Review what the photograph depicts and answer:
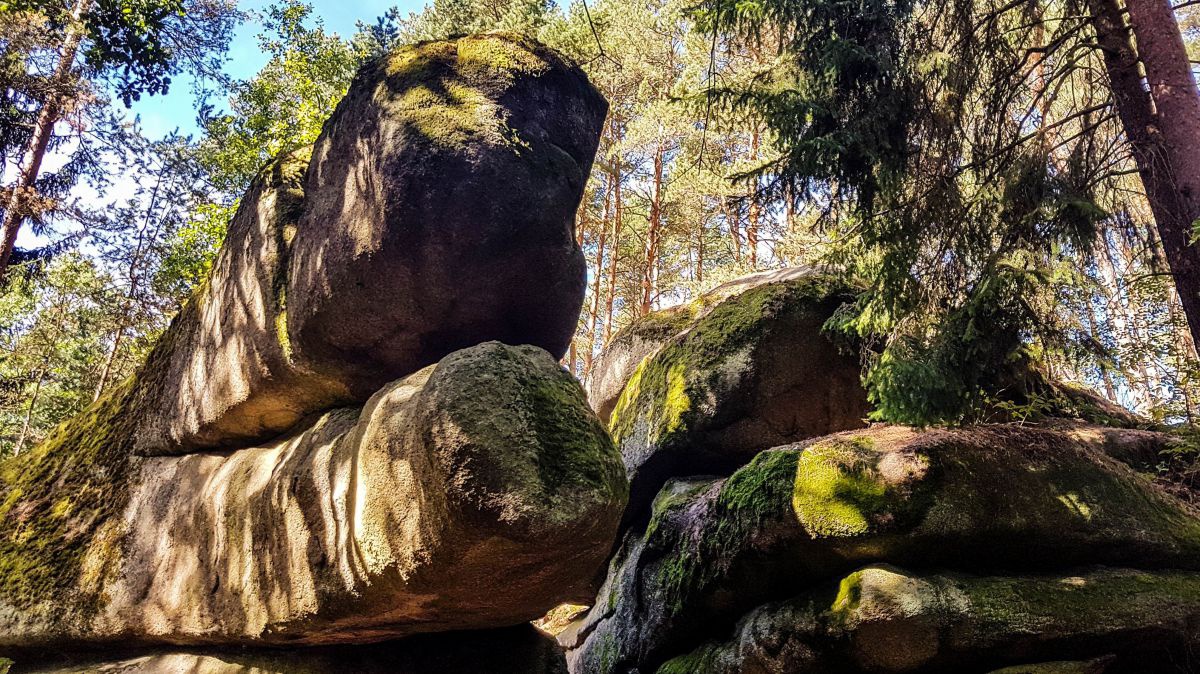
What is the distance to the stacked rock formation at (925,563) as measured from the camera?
158 inches

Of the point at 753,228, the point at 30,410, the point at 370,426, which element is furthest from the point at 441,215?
the point at 30,410

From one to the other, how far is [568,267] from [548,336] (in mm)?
660

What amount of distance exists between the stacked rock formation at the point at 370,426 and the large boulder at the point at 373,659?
0.10 feet

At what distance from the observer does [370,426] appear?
4.05 m

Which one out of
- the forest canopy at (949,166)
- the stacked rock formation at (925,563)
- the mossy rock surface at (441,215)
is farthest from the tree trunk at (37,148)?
the stacked rock formation at (925,563)

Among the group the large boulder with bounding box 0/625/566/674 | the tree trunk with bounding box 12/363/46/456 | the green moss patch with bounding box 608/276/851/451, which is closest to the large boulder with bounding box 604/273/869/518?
the green moss patch with bounding box 608/276/851/451

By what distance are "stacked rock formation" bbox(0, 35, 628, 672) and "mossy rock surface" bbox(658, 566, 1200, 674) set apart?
1860 millimetres

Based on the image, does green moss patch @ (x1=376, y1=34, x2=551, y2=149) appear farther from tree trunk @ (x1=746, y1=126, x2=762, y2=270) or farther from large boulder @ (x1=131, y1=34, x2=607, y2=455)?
tree trunk @ (x1=746, y1=126, x2=762, y2=270)

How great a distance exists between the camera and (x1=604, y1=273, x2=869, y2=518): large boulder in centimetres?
727

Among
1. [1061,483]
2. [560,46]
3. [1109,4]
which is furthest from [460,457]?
[560,46]

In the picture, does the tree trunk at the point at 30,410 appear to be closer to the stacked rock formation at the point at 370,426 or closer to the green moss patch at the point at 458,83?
the stacked rock formation at the point at 370,426

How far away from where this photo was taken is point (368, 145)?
17.2 feet

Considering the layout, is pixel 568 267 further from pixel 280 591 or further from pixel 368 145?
pixel 280 591

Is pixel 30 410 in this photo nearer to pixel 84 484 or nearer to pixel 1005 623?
pixel 84 484
